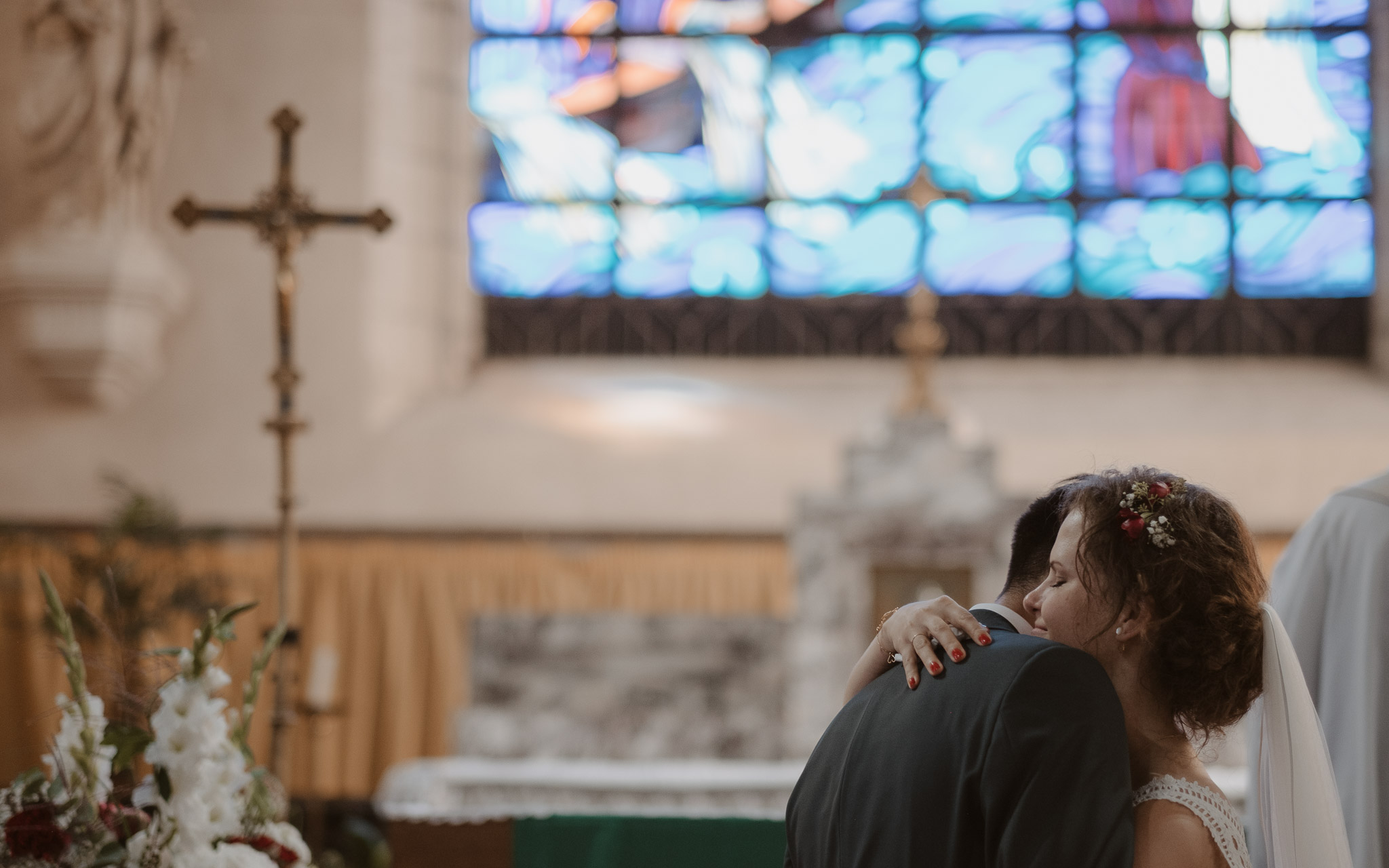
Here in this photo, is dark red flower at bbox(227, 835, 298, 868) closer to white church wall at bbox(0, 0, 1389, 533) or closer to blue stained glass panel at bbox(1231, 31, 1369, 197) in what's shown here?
white church wall at bbox(0, 0, 1389, 533)

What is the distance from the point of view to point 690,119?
8758 mm

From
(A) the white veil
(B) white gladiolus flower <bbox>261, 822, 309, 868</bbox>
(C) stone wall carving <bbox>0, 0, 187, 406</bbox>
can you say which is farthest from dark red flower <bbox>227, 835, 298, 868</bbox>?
(C) stone wall carving <bbox>0, 0, 187, 406</bbox>

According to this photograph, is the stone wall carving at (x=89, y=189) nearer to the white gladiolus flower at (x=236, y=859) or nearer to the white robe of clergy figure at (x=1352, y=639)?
the white gladiolus flower at (x=236, y=859)

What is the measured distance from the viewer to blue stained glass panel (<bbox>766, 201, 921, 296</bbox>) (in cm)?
849

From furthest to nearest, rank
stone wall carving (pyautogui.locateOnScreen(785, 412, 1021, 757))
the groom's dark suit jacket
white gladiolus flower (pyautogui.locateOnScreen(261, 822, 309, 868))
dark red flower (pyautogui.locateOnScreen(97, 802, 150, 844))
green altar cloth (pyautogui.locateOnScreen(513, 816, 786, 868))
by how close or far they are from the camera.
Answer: stone wall carving (pyautogui.locateOnScreen(785, 412, 1021, 757)) → green altar cloth (pyautogui.locateOnScreen(513, 816, 786, 868)) → white gladiolus flower (pyautogui.locateOnScreen(261, 822, 309, 868)) → dark red flower (pyautogui.locateOnScreen(97, 802, 150, 844)) → the groom's dark suit jacket

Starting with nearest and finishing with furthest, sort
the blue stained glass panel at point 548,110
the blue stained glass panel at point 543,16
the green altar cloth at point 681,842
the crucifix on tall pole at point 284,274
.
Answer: the green altar cloth at point 681,842 < the crucifix on tall pole at point 284,274 < the blue stained glass panel at point 548,110 < the blue stained glass panel at point 543,16

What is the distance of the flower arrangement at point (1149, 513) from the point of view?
4.56ft

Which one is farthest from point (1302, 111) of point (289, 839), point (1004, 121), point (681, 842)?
point (289, 839)

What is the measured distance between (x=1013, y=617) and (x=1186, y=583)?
235mm

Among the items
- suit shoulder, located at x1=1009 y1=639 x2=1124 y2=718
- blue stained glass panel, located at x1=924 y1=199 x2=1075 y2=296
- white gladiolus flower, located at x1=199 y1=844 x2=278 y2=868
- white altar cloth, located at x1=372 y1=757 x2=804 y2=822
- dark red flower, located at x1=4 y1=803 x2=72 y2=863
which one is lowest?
white altar cloth, located at x1=372 y1=757 x2=804 y2=822

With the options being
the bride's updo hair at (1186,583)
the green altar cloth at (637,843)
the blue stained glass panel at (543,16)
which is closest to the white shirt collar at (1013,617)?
the bride's updo hair at (1186,583)

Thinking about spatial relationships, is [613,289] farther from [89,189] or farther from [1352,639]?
[1352,639]

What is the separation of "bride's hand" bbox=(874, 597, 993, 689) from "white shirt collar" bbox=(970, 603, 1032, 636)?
2.5 inches

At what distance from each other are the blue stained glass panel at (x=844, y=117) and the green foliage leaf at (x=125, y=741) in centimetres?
710
